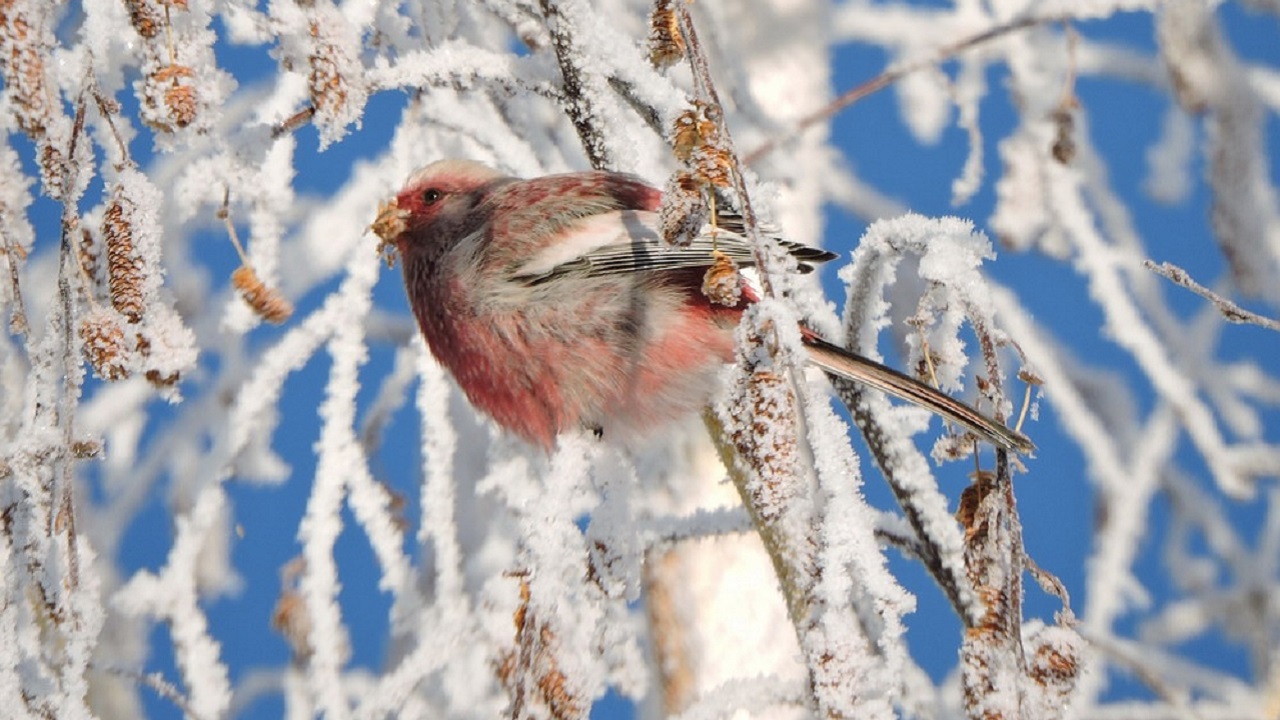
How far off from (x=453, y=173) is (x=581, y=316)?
61 centimetres

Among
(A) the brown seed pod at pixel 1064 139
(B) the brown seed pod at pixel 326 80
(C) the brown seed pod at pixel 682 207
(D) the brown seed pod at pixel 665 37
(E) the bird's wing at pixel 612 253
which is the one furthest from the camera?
(A) the brown seed pod at pixel 1064 139

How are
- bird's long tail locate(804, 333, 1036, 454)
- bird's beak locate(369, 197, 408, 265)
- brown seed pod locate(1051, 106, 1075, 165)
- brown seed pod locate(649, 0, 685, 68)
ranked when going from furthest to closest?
brown seed pod locate(1051, 106, 1075, 165) < bird's beak locate(369, 197, 408, 265) < bird's long tail locate(804, 333, 1036, 454) < brown seed pod locate(649, 0, 685, 68)

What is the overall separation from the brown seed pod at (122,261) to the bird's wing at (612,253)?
0.85m

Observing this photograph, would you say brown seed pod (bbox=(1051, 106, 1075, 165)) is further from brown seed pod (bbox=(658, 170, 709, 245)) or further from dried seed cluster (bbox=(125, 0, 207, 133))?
dried seed cluster (bbox=(125, 0, 207, 133))

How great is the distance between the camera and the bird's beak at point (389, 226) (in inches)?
98.0

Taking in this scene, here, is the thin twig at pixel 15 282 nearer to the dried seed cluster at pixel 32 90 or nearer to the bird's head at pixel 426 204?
the dried seed cluster at pixel 32 90

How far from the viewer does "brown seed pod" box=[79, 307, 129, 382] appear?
1523 millimetres

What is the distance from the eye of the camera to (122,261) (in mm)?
1511

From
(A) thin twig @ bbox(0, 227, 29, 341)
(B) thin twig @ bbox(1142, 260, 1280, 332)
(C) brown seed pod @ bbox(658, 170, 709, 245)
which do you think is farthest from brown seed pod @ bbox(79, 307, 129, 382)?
(B) thin twig @ bbox(1142, 260, 1280, 332)

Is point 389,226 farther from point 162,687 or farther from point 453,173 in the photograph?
point 162,687

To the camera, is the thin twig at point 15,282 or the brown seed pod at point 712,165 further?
the thin twig at point 15,282

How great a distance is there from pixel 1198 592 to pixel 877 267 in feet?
11.9

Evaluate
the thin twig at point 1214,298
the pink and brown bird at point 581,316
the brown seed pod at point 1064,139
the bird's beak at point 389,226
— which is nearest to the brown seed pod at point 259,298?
the pink and brown bird at point 581,316

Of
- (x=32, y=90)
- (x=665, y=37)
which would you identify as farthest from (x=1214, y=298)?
(x=32, y=90)
